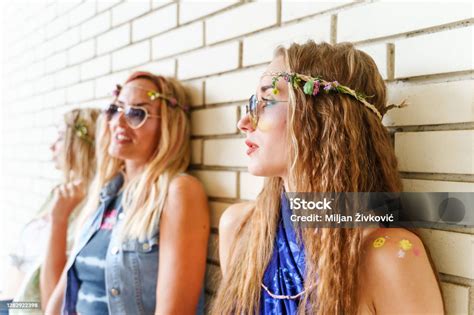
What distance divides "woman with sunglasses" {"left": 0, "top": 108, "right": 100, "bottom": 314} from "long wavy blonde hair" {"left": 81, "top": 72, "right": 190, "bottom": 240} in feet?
2.22

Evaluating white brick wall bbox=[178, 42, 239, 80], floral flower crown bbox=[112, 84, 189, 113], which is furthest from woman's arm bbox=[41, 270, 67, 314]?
white brick wall bbox=[178, 42, 239, 80]

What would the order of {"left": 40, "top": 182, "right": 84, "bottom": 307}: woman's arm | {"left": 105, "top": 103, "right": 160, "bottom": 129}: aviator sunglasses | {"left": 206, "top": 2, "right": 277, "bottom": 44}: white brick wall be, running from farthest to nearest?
{"left": 40, "top": 182, "right": 84, "bottom": 307}: woman's arm
{"left": 105, "top": 103, "right": 160, "bottom": 129}: aviator sunglasses
{"left": 206, "top": 2, "right": 277, "bottom": 44}: white brick wall

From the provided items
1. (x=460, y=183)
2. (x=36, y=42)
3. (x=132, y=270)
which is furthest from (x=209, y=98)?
(x=36, y=42)

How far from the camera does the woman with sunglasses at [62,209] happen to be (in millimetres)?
2697

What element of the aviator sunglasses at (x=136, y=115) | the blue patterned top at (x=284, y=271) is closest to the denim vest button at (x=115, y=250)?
the aviator sunglasses at (x=136, y=115)

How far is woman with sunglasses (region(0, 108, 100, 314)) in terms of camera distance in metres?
2.70

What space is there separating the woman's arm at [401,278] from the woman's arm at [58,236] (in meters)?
2.00

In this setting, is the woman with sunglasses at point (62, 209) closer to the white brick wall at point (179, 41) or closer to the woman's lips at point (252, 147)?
the white brick wall at point (179, 41)

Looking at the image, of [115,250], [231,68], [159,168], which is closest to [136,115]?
[159,168]

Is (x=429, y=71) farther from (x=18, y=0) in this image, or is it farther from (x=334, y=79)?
(x=18, y=0)

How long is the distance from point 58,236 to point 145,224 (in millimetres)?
933

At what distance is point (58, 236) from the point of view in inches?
106

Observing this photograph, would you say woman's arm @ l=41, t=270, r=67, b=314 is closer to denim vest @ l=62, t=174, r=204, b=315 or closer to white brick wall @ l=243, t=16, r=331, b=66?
denim vest @ l=62, t=174, r=204, b=315

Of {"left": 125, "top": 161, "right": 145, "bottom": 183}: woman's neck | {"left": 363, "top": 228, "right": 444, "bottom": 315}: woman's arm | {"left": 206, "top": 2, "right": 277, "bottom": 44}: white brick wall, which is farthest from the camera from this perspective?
{"left": 125, "top": 161, "right": 145, "bottom": 183}: woman's neck
